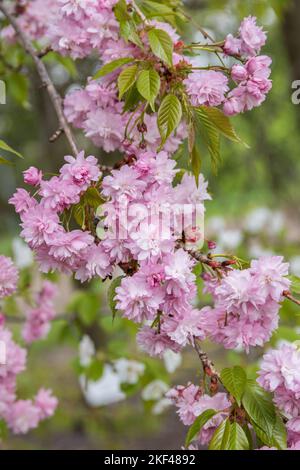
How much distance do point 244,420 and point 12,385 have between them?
1.20 metres

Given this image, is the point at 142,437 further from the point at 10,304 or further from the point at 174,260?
the point at 174,260

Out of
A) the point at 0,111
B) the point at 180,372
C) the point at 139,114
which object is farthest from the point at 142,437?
the point at 0,111

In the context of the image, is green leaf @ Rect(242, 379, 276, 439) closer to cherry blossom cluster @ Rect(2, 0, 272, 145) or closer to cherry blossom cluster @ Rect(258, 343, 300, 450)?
cherry blossom cluster @ Rect(258, 343, 300, 450)

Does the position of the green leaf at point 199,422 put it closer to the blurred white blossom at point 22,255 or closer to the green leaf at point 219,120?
the green leaf at point 219,120

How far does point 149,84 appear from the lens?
1422 millimetres

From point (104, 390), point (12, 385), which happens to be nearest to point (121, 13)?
point (12, 385)

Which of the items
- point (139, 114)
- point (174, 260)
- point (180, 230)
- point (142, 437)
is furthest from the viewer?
point (142, 437)

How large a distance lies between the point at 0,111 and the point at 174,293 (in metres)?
10.5

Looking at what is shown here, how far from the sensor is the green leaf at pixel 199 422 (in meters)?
1.34

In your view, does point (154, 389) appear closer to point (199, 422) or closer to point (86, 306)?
point (86, 306)

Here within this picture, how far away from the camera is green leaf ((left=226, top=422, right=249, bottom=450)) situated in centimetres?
124

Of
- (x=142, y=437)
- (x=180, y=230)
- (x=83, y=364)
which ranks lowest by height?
(x=142, y=437)

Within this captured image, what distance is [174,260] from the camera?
1.32 meters

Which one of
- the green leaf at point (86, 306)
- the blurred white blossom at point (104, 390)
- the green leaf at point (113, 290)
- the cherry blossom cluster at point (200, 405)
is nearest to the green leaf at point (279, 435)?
the cherry blossom cluster at point (200, 405)
